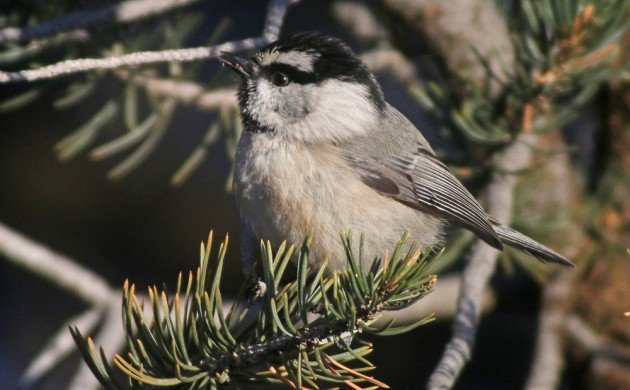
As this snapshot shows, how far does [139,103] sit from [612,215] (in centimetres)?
162

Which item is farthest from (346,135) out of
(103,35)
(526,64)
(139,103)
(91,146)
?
(91,146)

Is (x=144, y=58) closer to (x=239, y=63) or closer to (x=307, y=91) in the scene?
(x=239, y=63)

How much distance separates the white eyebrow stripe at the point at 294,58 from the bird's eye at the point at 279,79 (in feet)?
0.12

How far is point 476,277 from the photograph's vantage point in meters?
1.51

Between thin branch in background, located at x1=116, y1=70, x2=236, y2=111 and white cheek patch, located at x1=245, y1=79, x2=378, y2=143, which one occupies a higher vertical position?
thin branch in background, located at x1=116, y1=70, x2=236, y2=111

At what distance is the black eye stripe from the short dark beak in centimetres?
4

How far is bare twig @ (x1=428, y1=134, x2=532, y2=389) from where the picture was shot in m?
1.24

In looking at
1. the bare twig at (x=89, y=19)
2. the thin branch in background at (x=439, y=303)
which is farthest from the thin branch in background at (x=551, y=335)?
the bare twig at (x=89, y=19)

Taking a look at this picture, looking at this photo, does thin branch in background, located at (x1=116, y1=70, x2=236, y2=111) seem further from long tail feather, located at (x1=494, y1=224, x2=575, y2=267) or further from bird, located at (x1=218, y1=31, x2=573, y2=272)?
long tail feather, located at (x1=494, y1=224, x2=575, y2=267)

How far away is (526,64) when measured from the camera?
1.57m

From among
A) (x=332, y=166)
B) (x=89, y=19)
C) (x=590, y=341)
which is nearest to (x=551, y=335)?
(x=590, y=341)

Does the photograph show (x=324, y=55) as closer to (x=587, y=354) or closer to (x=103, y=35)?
(x=103, y=35)

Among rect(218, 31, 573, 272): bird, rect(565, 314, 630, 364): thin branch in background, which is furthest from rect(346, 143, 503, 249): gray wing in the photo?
rect(565, 314, 630, 364): thin branch in background

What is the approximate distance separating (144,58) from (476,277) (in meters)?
0.74
